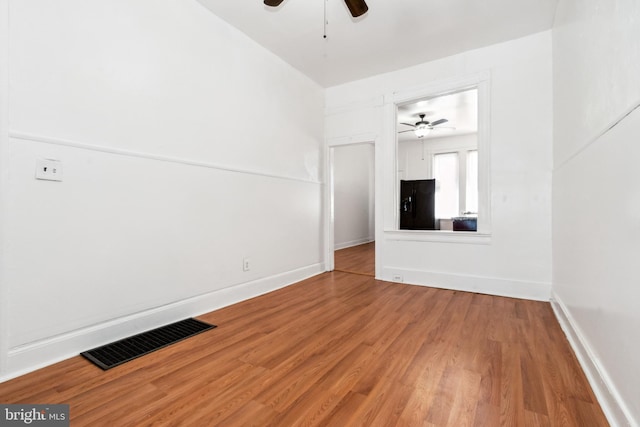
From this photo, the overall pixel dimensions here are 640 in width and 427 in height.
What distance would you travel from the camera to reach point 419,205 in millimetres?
5242

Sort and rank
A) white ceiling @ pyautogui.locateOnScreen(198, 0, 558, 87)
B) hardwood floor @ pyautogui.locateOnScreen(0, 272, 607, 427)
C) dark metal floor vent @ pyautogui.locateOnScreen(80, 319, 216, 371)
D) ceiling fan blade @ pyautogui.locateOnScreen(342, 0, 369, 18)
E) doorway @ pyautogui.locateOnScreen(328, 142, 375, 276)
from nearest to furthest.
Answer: hardwood floor @ pyautogui.locateOnScreen(0, 272, 607, 427) < dark metal floor vent @ pyautogui.locateOnScreen(80, 319, 216, 371) < ceiling fan blade @ pyautogui.locateOnScreen(342, 0, 369, 18) < white ceiling @ pyautogui.locateOnScreen(198, 0, 558, 87) < doorway @ pyautogui.locateOnScreen(328, 142, 375, 276)

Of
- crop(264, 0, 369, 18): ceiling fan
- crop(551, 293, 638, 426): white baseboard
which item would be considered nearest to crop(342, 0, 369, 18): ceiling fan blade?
crop(264, 0, 369, 18): ceiling fan

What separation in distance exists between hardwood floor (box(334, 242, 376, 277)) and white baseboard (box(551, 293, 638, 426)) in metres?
2.34

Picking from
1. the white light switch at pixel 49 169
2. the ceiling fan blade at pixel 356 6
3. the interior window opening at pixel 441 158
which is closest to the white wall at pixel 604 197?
the ceiling fan blade at pixel 356 6

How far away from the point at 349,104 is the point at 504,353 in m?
3.55

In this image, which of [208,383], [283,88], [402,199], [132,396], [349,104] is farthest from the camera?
[402,199]

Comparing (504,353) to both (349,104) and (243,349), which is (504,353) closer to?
(243,349)

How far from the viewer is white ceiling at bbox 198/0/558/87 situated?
8.68ft

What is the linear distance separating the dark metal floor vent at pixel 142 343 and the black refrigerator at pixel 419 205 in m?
4.01

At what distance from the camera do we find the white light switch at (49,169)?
168 cm

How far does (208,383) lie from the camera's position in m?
1.55

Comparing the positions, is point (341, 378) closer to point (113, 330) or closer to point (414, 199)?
point (113, 330)

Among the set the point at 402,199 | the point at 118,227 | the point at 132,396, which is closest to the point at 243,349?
the point at 132,396

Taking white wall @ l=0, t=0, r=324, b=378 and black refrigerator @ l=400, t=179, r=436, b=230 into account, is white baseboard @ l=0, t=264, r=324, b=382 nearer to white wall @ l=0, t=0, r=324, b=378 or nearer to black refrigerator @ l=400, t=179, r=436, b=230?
white wall @ l=0, t=0, r=324, b=378
